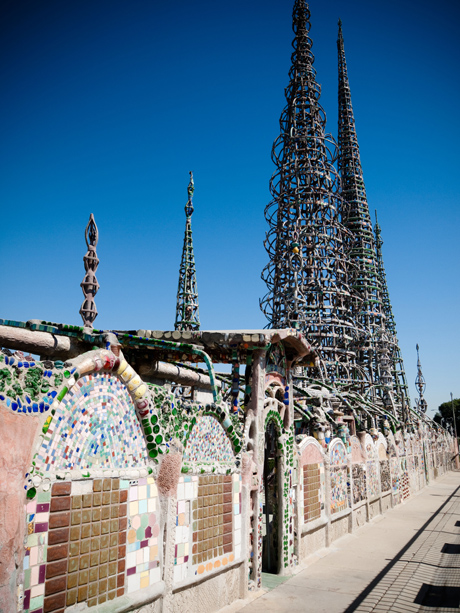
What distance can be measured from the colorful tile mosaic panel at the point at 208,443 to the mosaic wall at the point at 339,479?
6.22 m

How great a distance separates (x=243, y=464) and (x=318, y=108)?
117ft

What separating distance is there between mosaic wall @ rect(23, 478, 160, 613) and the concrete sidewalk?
112 inches

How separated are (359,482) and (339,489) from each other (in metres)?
2.54

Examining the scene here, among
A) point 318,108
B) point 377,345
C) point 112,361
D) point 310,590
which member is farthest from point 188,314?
point 112,361

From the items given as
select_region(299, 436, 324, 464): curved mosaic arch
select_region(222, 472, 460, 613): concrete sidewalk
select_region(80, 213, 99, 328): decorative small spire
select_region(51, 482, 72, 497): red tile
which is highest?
select_region(80, 213, 99, 328): decorative small spire

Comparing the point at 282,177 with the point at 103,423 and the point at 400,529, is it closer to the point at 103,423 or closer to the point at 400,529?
the point at 400,529

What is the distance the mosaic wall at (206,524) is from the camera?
7.25 metres

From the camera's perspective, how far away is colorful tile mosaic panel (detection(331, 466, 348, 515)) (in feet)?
46.4

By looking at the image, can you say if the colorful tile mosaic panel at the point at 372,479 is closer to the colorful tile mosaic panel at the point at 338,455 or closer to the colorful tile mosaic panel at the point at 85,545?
the colorful tile mosaic panel at the point at 338,455

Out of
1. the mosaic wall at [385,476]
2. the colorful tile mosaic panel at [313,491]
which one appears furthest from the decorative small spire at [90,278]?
the mosaic wall at [385,476]

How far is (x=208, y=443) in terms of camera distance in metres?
8.22

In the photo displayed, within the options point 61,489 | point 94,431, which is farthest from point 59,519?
point 94,431

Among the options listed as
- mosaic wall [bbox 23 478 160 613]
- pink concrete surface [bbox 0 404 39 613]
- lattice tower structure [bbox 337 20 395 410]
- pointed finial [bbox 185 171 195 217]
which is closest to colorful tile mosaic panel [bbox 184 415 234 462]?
mosaic wall [bbox 23 478 160 613]

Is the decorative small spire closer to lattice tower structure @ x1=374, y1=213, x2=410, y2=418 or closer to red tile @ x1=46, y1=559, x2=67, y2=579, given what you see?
red tile @ x1=46, y1=559, x2=67, y2=579
